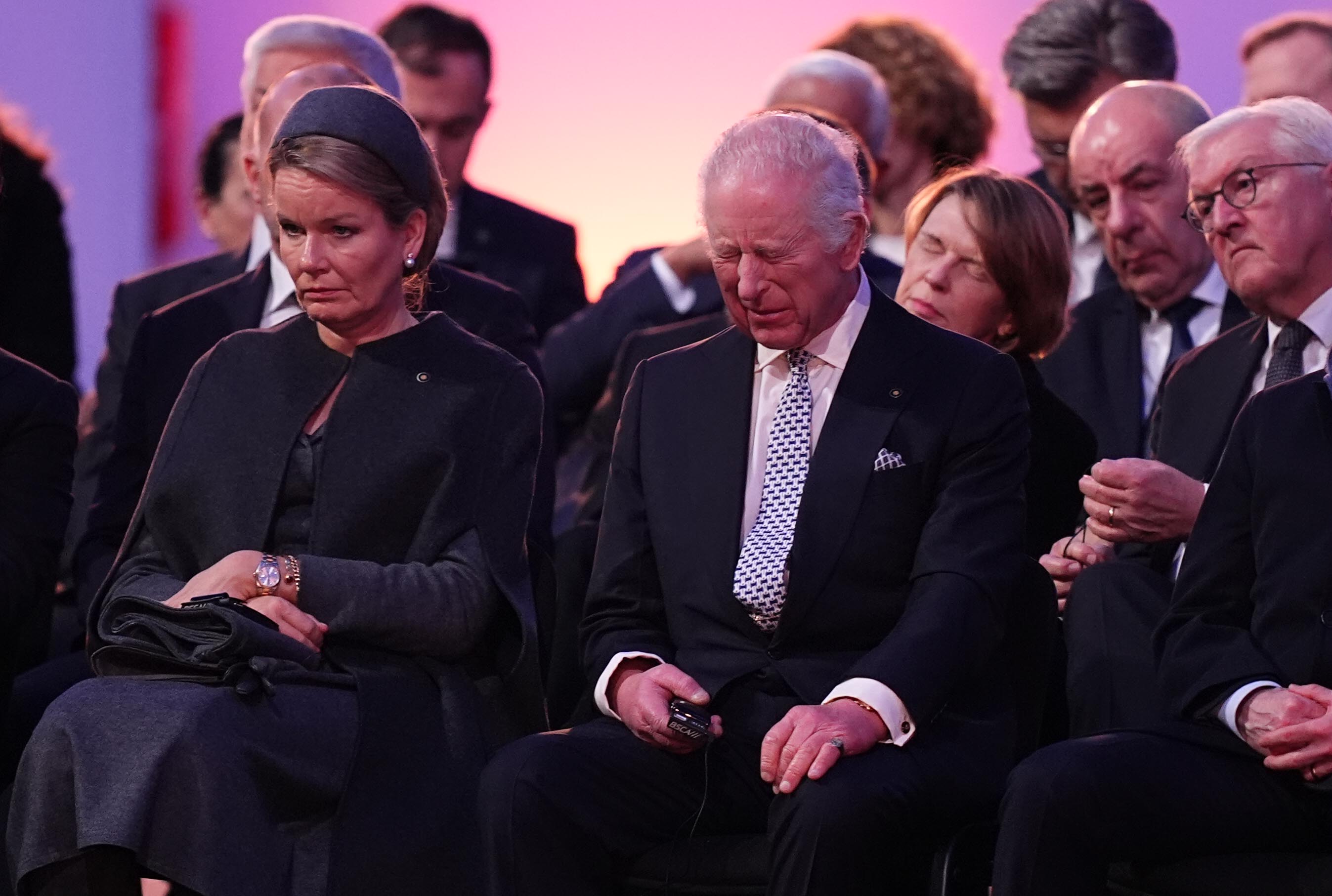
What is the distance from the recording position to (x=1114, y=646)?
129 inches

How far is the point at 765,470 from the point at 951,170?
1.09m

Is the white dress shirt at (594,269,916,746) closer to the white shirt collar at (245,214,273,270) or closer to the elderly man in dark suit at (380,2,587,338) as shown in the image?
the white shirt collar at (245,214,273,270)

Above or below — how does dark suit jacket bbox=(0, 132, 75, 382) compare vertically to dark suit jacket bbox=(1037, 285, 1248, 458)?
below

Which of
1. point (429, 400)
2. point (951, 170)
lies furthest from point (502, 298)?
point (951, 170)

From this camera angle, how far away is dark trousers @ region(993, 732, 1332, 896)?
2.73 metres

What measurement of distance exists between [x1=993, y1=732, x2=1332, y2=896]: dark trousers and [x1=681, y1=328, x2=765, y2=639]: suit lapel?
1.80 feet

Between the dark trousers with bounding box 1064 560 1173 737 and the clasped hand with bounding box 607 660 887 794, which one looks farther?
the dark trousers with bounding box 1064 560 1173 737

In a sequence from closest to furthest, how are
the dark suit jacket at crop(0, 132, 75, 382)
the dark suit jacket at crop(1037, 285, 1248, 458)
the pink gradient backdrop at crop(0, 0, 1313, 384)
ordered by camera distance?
the dark suit jacket at crop(1037, 285, 1248, 458) → the dark suit jacket at crop(0, 132, 75, 382) → the pink gradient backdrop at crop(0, 0, 1313, 384)

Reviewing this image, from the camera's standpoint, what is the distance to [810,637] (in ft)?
9.95

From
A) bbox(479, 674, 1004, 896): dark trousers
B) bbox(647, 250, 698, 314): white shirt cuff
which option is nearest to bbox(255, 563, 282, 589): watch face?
bbox(479, 674, 1004, 896): dark trousers

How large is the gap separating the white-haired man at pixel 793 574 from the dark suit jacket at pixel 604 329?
129cm

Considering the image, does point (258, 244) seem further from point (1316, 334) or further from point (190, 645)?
point (1316, 334)

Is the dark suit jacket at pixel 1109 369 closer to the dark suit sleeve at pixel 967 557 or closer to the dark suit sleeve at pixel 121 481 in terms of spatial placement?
the dark suit sleeve at pixel 967 557

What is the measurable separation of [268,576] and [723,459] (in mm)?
751
